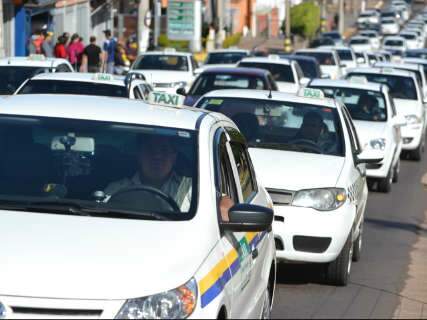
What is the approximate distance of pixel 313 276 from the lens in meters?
11.1

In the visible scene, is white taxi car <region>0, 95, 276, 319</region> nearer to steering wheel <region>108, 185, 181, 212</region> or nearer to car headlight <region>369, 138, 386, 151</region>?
steering wheel <region>108, 185, 181, 212</region>

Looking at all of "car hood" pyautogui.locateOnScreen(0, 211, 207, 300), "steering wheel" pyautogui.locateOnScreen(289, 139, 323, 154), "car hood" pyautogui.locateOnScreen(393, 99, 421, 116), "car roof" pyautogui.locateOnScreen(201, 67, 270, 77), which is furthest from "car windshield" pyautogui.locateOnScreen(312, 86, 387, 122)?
"car hood" pyautogui.locateOnScreen(0, 211, 207, 300)

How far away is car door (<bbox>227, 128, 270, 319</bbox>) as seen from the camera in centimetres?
662

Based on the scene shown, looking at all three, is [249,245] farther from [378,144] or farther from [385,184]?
[385,184]

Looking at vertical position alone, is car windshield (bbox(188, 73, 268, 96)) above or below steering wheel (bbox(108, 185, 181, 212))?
below

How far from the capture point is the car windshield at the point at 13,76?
18.8m

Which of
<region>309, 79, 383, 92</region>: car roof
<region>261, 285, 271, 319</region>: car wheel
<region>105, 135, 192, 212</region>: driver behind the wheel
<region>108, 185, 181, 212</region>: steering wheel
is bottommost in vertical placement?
<region>261, 285, 271, 319</region>: car wheel

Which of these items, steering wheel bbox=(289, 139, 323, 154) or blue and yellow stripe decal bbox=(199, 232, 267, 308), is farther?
steering wheel bbox=(289, 139, 323, 154)

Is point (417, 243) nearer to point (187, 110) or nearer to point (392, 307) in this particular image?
point (392, 307)

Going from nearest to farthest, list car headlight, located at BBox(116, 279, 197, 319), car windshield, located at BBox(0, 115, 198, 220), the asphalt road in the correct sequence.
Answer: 1. car headlight, located at BBox(116, 279, 197, 319)
2. car windshield, located at BBox(0, 115, 198, 220)
3. the asphalt road

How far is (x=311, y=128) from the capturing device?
12281 mm

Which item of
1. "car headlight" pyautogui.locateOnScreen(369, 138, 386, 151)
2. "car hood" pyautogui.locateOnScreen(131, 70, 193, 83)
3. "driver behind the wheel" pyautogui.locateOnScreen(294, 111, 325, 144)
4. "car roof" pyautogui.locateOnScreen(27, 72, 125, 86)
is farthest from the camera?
"car hood" pyautogui.locateOnScreen(131, 70, 193, 83)

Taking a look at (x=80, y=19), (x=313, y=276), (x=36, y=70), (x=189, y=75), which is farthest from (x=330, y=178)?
(x=80, y=19)

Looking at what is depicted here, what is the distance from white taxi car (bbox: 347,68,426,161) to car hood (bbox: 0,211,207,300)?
684 inches
